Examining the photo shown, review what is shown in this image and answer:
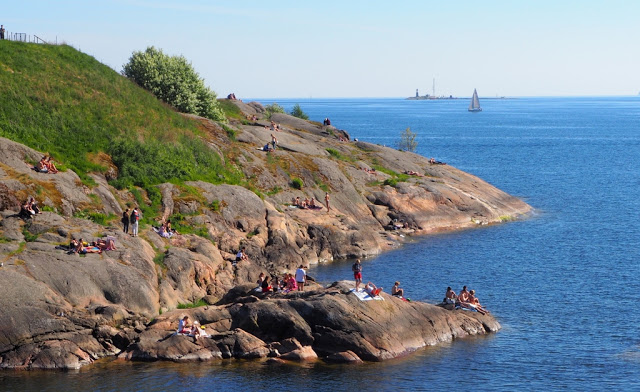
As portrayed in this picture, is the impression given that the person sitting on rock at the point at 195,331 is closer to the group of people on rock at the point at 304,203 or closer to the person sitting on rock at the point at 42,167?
the person sitting on rock at the point at 42,167

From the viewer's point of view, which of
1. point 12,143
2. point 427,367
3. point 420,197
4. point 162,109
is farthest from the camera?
point 420,197

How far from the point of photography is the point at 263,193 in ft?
249

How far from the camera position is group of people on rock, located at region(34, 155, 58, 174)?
57594 mm

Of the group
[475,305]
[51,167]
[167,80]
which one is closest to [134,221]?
[51,167]

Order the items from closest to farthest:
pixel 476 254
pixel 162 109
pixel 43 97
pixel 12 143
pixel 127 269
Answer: pixel 127 269, pixel 12 143, pixel 43 97, pixel 476 254, pixel 162 109

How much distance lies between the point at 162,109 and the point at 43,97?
1344cm

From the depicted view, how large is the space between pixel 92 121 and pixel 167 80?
20187 millimetres

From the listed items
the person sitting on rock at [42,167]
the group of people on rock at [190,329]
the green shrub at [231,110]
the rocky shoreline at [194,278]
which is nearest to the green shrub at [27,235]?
the rocky shoreline at [194,278]

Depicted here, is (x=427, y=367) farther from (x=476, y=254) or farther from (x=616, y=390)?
(x=476, y=254)

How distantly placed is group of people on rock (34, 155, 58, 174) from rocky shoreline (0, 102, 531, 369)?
484 millimetres

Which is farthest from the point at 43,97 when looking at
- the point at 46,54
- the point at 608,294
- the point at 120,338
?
the point at 608,294

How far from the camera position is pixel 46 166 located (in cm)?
5797

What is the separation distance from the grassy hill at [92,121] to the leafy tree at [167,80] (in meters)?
6.80

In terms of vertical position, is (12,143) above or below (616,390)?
above
